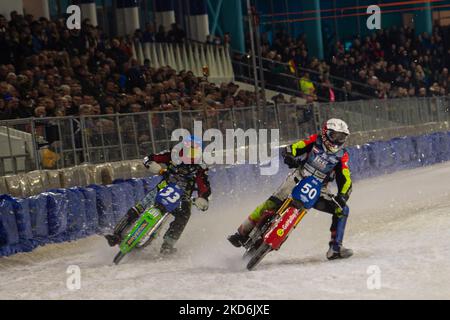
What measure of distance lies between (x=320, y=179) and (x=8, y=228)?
451 cm

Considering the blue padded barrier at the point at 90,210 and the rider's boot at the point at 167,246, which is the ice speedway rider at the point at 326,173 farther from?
the blue padded barrier at the point at 90,210

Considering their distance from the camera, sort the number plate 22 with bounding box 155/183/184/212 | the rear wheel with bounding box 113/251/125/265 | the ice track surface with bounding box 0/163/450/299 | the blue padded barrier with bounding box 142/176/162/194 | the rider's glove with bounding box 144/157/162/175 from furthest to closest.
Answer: the blue padded barrier with bounding box 142/176/162/194
the rider's glove with bounding box 144/157/162/175
the number plate 22 with bounding box 155/183/184/212
the rear wheel with bounding box 113/251/125/265
the ice track surface with bounding box 0/163/450/299

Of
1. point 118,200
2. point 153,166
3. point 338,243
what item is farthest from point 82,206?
point 338,243

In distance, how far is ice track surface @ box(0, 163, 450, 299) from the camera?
31.1 ft

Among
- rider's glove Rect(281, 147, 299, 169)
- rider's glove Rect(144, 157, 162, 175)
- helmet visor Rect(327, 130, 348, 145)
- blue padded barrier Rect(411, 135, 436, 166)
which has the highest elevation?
helmet visor Rect(327, 130, 348, 145)

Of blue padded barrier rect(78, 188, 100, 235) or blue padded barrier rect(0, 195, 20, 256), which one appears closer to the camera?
blue padded barrier rect(0, 195, 20, 256)

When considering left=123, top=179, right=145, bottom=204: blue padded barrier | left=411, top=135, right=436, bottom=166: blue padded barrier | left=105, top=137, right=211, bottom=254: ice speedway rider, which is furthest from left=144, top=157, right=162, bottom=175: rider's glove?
left=411, top=135, right=436, bottom=166: blue padded barrier

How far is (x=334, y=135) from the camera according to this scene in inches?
447

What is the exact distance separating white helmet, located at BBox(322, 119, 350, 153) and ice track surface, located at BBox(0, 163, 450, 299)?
1301 millimetres

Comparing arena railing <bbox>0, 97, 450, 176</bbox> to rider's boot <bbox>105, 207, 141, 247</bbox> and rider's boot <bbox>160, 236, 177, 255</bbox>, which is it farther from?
rider's boot <bbox>160, 236, 177, 255</bbox>

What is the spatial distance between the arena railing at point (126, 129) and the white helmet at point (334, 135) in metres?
5.50

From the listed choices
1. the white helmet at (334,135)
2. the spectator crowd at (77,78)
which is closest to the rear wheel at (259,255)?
the white helmet at (334,135)

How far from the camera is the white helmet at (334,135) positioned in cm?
1134

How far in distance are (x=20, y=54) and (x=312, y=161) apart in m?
8.61
